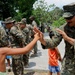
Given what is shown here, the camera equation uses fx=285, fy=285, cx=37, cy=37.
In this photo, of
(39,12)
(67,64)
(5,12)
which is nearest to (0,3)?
(5,12)

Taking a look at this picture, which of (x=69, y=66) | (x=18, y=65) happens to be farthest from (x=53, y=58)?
(x=69, y=66)

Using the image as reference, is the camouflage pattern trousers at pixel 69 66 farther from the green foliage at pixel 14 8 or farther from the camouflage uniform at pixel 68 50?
the green foliage at pixel 14 8

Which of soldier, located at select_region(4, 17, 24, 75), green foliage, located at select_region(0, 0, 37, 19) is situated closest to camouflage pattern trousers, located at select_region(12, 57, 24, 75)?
soldier, located at select_region(4, 17, 24, 75)

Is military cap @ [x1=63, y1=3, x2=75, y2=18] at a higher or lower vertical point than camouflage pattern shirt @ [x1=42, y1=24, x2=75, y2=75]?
higher

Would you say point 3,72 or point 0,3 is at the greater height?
point 0,3

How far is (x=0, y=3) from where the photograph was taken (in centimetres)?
2631

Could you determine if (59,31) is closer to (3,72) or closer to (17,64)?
(3,72)

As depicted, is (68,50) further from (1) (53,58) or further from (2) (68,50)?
(1) (53,58)

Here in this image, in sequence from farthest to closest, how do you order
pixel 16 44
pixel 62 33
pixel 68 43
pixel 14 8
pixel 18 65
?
pixel 14 8
pixel 16 44
pixel 18 65
pixel 68 43
pixel 62 33

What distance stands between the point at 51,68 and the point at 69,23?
310 centimetres

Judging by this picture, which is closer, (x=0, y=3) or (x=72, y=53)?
(x=72, y=53)

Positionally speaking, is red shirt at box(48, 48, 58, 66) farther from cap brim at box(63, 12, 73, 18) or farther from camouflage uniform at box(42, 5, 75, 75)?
cap brim at box(63, 12, 73, 18)

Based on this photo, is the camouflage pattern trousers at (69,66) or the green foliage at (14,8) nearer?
the camouflage pattern trousers at (69,66)

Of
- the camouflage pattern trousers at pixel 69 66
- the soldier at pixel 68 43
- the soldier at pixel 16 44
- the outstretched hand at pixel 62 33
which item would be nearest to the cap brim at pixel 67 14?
the soldier at pixel 68 43
